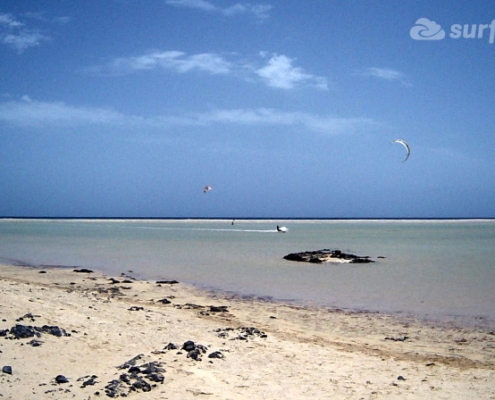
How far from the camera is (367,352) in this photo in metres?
7.35

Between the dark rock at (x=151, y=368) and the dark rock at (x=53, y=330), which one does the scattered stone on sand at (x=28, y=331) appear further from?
the dark rock at (x=151, y=368)

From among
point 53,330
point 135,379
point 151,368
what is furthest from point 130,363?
point 53,330

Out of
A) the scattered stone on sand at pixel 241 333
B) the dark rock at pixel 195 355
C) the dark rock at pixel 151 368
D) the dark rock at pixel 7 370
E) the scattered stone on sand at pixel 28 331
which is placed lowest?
the scattered stone on sand at pixel 241 333

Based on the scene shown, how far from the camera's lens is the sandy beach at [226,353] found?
533 cm

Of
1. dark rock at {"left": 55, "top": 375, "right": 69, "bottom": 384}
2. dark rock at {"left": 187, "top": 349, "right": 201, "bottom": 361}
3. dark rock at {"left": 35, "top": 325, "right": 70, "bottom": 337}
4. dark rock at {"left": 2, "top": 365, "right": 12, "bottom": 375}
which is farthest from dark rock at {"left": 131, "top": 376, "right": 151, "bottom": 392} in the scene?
dark rock at {"left": 35, "top": 325, "right": 70, "bottom": 337}

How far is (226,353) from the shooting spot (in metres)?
Answer: 6.75

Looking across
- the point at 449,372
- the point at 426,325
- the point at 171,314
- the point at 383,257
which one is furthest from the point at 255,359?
the point at 383,257

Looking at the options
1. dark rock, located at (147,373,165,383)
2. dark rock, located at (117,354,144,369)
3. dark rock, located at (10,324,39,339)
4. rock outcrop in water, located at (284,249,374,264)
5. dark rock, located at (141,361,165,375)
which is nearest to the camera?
dark rock, located at (147,373,165,383)

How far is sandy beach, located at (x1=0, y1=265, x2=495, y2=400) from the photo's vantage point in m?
5.33

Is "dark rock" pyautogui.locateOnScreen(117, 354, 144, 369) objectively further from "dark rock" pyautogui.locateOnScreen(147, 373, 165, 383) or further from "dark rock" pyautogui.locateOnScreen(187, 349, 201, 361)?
"dark rock" pyautogui.locateOnScreen(187, 349, 201, 361)

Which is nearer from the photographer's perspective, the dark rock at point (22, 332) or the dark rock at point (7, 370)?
the dark rock at point (7, 370)

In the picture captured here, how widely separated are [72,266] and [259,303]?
435 inches

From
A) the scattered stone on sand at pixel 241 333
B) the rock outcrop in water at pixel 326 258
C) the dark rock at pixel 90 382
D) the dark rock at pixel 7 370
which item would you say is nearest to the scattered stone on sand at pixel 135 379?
the dark rock at pixel 90 382

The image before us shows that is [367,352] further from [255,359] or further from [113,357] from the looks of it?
[113,357]
